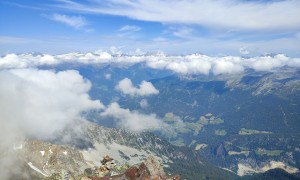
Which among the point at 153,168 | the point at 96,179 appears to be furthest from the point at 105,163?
the point at 153,168

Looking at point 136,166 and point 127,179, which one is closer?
point 127,179

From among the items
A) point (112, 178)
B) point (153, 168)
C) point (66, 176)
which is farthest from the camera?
point (66, 176)

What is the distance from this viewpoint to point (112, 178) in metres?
58.5

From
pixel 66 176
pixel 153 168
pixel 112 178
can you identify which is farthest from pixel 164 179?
pixel 66 176

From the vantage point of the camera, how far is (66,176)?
8900 cm

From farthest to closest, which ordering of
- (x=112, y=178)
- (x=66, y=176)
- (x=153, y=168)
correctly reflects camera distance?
(x=66, y=176), (x=153, y=168), (x=112, y=178)

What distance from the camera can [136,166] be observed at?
63.9 meters

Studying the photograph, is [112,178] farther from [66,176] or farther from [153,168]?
[66,176]

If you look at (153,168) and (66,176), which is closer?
(153,168)

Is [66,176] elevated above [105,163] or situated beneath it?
situated beneath

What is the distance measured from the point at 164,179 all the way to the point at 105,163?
10215mm

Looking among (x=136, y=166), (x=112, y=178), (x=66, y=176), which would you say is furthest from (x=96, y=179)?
(x=66, y=176)

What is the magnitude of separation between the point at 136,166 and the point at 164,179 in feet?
20.7

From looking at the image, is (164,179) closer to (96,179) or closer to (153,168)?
(153,168)
